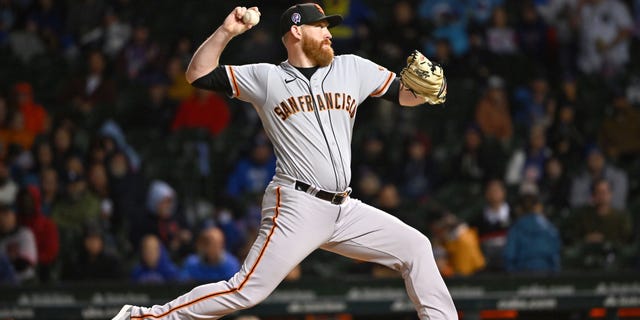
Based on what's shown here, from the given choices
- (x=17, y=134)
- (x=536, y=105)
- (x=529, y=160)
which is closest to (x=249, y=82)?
(x=529, y=160)

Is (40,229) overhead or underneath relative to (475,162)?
overhead

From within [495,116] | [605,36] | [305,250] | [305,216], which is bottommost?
[495,116]

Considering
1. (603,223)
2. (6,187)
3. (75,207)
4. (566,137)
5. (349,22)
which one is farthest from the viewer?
(349,22)

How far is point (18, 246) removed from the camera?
8852 mm

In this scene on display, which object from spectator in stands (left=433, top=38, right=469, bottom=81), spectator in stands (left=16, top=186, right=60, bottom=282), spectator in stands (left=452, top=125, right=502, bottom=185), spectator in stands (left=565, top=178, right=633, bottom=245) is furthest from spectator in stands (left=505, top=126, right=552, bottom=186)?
spectator in stands (left=16, top=186, right=60, bottom=282)

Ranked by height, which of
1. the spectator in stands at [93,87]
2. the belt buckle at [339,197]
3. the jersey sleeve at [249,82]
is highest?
the jersey sleeve at [249,82]

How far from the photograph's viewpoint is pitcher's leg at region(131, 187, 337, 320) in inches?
193

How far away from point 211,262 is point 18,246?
5.63 ft

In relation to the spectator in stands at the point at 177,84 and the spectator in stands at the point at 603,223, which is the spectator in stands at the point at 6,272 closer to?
the spectator in stands at the point at 177,84

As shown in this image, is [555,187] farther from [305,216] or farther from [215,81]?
[215,81]

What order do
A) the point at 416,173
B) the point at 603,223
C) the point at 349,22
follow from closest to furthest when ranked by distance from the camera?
the point at 603,223 → the point at 416,173 → the point at 349,22

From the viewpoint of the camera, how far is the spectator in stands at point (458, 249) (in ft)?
29.0

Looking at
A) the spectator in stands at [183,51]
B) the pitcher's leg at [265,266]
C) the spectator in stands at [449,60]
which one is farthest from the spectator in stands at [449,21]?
the pitcher's leg at [265,266]

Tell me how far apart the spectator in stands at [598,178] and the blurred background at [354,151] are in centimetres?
2
